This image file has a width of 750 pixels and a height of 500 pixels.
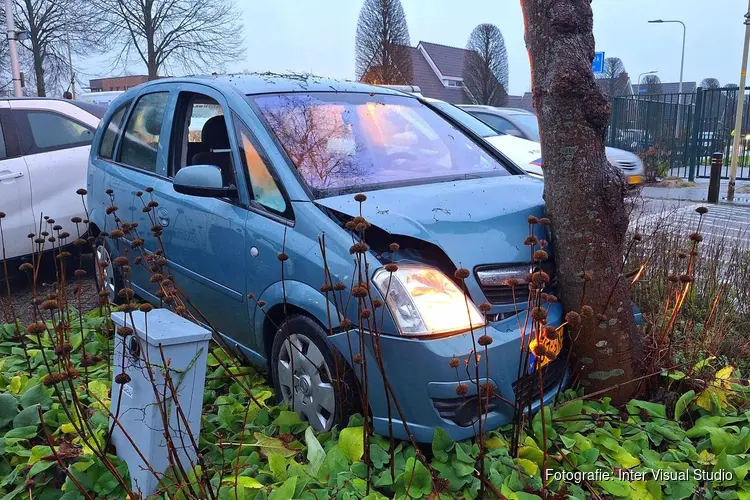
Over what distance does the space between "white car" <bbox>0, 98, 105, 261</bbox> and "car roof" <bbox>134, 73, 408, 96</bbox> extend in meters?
2.50

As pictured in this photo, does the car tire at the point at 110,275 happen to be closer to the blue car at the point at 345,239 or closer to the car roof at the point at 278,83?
the blue car at the point at 345,239

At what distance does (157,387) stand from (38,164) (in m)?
4.50

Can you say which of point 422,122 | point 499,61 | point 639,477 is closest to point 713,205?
point 422,122

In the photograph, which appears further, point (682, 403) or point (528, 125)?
point (528, 125)

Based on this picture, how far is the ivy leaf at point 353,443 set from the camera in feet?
8.75

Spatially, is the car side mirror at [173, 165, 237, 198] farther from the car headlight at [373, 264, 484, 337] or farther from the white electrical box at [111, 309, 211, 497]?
the car headlight at [373, 264, 484, 337]

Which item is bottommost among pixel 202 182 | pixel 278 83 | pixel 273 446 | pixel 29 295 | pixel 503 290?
pixel 29 295

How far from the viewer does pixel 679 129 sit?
18.2 m

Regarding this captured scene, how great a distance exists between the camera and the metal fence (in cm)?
1662

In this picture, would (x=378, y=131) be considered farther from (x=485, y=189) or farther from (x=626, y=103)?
(x=626, y=103)

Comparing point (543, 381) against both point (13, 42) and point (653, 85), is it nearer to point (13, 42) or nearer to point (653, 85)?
point (13, 42)

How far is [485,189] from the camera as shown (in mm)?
3234

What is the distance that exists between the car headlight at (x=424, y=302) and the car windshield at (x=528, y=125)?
6.51 m

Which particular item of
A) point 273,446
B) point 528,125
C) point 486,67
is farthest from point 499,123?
point 486,67
